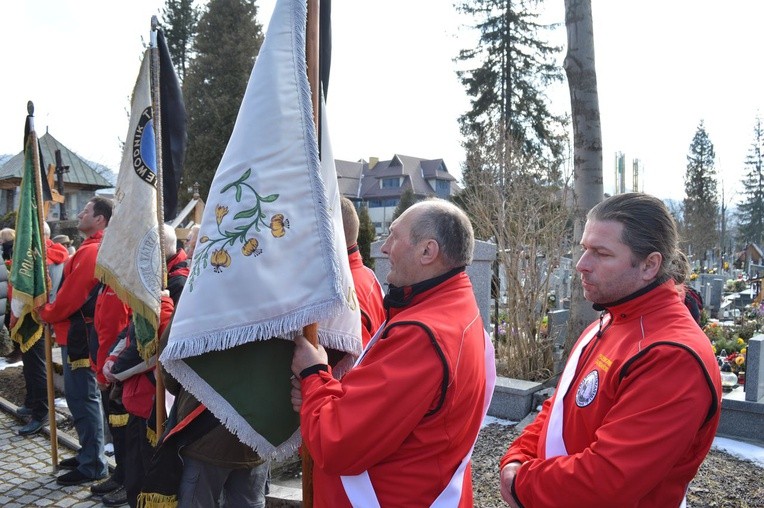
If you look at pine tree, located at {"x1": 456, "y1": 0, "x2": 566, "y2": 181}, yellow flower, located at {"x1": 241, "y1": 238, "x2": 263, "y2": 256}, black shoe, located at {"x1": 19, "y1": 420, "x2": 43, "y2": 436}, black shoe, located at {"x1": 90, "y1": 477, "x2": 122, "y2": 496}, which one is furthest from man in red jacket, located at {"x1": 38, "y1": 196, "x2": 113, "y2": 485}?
pine tree, located at {"x1": 456, "y1": 0, "x2": 566, "y2": 181}

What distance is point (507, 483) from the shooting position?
2.08 metres

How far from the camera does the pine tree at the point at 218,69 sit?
2839 cm

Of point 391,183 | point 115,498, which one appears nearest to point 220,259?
point 115,498

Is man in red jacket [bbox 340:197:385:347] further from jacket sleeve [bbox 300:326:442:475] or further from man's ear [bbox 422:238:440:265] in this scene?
jacket sleeve [bbox 300:326:442:475]

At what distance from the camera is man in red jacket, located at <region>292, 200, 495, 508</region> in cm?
178

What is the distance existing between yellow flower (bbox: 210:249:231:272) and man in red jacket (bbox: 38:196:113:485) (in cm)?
320

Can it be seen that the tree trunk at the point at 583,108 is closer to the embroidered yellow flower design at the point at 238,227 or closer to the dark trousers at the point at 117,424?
the dark trousers at the point at 117,424

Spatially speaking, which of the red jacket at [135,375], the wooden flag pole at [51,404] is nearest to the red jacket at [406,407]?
the red jacket at [135,375]

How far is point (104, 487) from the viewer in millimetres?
4707

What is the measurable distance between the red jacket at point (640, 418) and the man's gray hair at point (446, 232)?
0.59m

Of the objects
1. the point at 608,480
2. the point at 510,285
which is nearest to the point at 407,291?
the point at 608,480

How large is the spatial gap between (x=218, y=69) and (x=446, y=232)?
29.7m

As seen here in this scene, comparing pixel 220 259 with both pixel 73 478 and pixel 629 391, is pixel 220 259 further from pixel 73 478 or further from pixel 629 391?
pixel 73 478

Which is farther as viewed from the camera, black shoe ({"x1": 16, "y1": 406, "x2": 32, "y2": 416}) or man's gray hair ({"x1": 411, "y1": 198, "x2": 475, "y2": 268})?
black shoe ({"x1": 16, "y1": 406, "x2": 32, "y2": 416})
